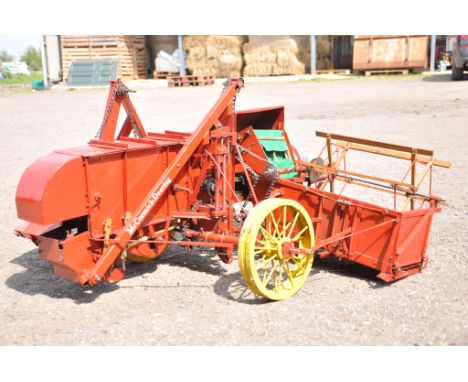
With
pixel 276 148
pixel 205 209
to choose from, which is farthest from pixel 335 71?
pixel 205 209

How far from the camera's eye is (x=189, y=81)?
2427 centimetres

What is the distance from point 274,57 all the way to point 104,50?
7.80 meters

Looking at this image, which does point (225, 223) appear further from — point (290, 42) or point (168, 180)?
point (290, 42)

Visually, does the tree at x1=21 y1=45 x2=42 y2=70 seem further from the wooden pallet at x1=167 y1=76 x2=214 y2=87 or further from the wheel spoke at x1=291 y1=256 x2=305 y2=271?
the wheel spoke at x1=291 y1=256 x2=305 y2=271

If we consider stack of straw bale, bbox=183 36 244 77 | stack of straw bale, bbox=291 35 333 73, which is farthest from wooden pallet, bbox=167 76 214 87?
stack of straw bale, bbox=291 35 333 73

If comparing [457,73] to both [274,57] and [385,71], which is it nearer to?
[385,71]

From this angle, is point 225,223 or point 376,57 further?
point 376,57

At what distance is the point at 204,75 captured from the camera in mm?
25797

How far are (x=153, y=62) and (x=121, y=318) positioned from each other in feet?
82.4

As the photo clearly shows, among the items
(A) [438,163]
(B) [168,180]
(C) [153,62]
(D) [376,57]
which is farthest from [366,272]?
(C) [153,62]

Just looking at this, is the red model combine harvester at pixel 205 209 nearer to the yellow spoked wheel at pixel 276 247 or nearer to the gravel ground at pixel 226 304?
the yellow spoked wheel at pixel 276 247

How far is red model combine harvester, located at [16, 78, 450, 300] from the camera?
4.83m

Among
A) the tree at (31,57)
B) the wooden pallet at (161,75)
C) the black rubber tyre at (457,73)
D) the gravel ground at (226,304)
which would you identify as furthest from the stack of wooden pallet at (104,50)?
the tree at (31,57)

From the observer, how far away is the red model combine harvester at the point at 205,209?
483 cm
